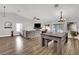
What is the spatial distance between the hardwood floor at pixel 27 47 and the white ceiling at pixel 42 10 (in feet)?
1.52

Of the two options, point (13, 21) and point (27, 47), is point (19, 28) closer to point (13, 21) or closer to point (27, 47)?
point (13, 21)

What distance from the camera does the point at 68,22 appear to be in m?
1.93

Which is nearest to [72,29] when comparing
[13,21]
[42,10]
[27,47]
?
[42,10]

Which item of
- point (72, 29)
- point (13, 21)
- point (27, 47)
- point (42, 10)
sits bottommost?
point (27, 47)

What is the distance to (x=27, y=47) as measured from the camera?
1.95 m

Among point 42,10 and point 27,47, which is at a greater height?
point 42,10

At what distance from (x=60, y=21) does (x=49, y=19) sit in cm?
21

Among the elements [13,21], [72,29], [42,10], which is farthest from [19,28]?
[72,29]

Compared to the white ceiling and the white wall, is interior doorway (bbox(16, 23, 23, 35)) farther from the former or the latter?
the white ceiling

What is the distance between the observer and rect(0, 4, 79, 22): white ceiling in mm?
1943

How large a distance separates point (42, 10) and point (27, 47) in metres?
0.74

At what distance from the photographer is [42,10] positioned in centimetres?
199

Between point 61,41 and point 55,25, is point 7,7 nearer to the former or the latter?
point 55,25

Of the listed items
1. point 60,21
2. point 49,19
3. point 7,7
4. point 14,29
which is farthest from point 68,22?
point 7,7
